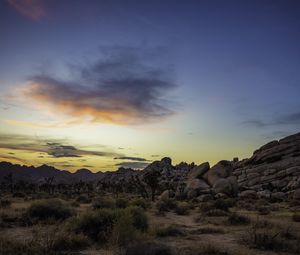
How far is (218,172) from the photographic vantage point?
66.2 meters

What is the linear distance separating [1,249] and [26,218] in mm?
9231

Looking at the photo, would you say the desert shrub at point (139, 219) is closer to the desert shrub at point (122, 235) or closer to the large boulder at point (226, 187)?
the desert shrub at point (122, 235)

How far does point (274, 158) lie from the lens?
71.0 metres

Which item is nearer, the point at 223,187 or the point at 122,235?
the point at 122,235

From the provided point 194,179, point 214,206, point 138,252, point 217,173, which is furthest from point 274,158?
point 138,252

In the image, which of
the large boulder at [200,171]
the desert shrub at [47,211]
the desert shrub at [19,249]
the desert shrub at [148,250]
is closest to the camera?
the desert shrub at [148,250]

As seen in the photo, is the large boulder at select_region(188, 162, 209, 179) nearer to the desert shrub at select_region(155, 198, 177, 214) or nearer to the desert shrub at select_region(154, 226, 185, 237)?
the desert shrub at select_region(155, 198, 177, 214)

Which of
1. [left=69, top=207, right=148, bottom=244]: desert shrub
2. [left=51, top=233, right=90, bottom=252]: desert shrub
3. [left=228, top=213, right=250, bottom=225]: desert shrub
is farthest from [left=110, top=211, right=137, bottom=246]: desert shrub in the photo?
[left=228, top=213, right=250, bottom=225]: desert shrub

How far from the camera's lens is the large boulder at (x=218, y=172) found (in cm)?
6500

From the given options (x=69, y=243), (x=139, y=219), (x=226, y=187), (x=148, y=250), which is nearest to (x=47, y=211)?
(x=139, y=219)

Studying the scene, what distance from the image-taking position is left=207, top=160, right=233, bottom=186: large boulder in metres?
65.0

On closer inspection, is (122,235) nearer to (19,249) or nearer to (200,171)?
(19,249)

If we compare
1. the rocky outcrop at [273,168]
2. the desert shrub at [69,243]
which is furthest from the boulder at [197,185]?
the desert shrub at [69,243]

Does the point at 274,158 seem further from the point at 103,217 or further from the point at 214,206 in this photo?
the point at 103,217
